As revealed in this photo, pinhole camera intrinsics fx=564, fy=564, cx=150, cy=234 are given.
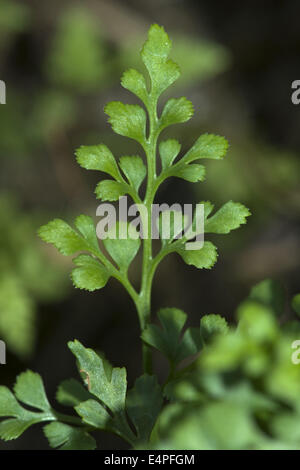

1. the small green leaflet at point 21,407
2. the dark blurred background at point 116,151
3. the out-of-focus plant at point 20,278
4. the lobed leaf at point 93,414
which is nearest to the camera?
the lobed leaf at point 93,414

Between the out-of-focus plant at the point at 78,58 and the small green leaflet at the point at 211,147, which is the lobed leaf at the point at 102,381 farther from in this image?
the out-of-focus plant at the point at 78,58

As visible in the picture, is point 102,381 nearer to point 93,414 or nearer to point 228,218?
point 93,414

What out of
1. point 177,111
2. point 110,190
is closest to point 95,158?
point 110,190

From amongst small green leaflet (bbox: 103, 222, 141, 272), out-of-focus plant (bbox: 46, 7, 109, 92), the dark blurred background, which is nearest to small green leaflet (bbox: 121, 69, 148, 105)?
small green leaflet (bbox: 103, 222, 141, 272)

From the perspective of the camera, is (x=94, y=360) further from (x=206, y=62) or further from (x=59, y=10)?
(x=59, y=10)

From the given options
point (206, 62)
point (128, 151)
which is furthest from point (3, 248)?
point (206, 62)

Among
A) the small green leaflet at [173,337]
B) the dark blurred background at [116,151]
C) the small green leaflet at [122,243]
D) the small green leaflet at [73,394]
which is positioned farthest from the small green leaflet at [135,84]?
the dark blurred background at [116,151]
